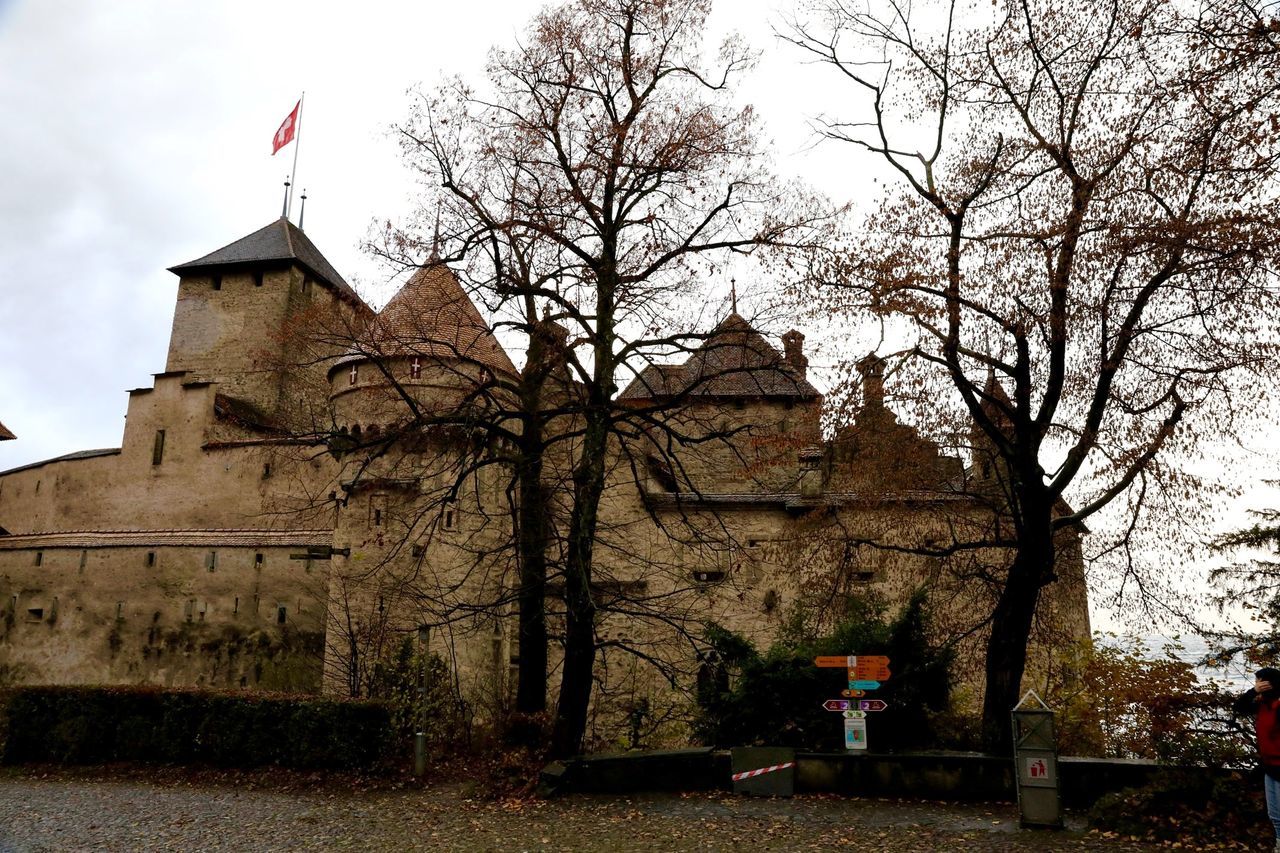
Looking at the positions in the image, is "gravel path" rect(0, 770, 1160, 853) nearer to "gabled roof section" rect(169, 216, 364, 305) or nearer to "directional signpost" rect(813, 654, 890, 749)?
"directional signpost" rect(813, 654, 890, 749)

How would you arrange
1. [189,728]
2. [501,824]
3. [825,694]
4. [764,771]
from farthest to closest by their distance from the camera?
[189,728], [825,694], [764,771], [501,824]

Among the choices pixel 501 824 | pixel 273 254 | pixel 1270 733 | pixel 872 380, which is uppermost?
pixel 273 254

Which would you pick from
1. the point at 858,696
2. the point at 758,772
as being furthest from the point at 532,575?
the point at 858,696

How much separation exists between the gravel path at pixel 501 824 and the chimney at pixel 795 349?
5.46 metres

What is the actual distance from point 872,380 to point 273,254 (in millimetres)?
24025

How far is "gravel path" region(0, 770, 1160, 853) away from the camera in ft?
26.0

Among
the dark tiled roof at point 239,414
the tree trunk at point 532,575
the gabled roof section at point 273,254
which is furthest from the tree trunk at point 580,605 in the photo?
the gabled roof section at point 273,254

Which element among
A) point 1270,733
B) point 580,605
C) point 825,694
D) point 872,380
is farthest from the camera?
point 872,380

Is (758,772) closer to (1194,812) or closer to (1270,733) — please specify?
(1194,812)

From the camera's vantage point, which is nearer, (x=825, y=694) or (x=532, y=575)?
(x=825, y=694)

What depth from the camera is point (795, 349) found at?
41.3ft

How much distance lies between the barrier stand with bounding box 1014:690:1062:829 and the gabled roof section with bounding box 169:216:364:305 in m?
25.2

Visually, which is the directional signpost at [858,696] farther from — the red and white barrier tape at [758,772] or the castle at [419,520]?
the castle at [419,520]

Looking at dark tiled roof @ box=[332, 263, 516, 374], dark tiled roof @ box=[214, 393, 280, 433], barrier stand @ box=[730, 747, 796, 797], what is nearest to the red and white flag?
dark tiled roof @ box=[214, 393, 280, 433]
